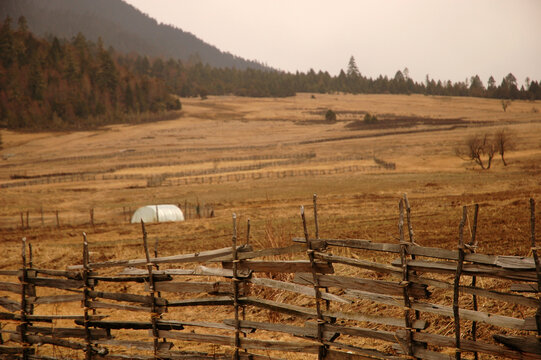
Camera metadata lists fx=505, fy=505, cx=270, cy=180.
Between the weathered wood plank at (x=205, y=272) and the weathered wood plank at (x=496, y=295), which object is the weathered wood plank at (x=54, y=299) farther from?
the weathered wood plank at (x=496, y=295)

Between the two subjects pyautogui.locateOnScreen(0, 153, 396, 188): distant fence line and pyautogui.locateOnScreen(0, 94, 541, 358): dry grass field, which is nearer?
pyautogui.locateOnScreen(0, 94, 541, 358): dry grass field

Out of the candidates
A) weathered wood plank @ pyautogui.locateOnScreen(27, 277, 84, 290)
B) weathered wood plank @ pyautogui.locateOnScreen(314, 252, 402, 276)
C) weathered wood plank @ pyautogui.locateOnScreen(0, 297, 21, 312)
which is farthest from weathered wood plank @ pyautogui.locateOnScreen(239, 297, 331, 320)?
weathered wood plank @ pyautogui.locateOnScreen(0, 297, 21, 312)

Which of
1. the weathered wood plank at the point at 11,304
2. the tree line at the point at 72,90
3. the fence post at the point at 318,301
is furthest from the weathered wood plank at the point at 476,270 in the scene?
the tree line at the point at 72,90

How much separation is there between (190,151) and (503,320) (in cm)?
7218

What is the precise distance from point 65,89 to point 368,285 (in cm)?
12355

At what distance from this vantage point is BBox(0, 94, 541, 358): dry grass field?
19594 millimetres

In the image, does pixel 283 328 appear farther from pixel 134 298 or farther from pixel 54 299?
pixel 54 299

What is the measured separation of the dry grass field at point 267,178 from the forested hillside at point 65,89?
32.9ft

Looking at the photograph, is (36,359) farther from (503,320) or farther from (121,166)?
(121,166)

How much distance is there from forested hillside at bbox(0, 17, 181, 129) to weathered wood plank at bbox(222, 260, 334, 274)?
10746 cm

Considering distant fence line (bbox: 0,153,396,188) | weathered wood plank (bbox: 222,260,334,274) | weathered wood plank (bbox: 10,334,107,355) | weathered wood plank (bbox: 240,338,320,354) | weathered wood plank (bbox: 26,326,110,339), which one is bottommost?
distant fence line (bbox: 0,153,396,188)

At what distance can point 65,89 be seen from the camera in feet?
386

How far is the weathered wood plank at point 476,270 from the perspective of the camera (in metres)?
5.28

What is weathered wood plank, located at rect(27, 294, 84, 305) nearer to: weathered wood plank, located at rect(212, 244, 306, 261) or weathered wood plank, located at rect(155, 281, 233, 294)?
weathered wood plank, located at rect(155, 281, 233, 294)
